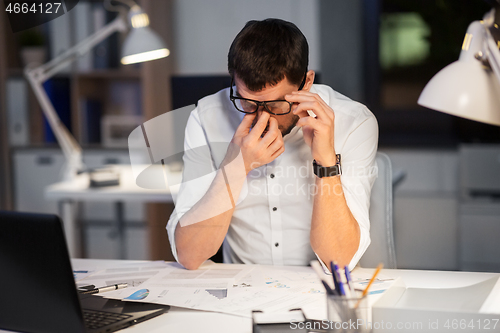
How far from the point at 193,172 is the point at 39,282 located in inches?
22.1

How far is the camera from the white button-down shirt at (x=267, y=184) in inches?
48.7

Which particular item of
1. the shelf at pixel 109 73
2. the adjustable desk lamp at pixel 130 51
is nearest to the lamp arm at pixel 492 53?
the adjustable desk lamp at pixel 130 51

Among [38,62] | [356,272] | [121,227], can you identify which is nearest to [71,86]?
[38,62]

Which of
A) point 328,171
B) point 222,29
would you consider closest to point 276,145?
point 328,171

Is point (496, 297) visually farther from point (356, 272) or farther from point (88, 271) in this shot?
point (88, 271)

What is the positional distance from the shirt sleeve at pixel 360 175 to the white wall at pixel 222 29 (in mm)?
211

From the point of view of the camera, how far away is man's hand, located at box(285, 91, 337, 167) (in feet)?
3.52

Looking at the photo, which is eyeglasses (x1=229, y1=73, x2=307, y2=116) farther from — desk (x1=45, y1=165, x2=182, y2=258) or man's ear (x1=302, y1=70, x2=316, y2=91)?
desk (x1=45, y1=165, x2=182, y2=258)

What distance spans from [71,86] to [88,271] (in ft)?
6.77

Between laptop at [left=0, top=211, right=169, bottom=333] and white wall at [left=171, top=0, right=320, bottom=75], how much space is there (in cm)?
66

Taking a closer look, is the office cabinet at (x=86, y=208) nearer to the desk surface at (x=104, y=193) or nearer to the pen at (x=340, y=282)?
the desk surface at (x=104, y=193)

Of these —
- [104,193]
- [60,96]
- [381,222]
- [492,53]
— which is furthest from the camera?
[60,96]

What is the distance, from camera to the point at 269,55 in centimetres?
109

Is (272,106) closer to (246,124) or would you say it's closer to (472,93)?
(246,124)
